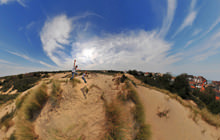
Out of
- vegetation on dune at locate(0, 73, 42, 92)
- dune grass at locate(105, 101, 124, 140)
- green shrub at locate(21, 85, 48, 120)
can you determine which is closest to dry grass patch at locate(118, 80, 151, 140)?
dune grass at locate(105, 101, 124, 140)

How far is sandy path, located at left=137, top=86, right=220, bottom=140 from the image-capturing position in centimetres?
270

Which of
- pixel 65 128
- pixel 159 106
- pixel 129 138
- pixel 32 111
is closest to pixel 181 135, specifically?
pixel 159 106

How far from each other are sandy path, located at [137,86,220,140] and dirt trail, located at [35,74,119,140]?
2.05 m

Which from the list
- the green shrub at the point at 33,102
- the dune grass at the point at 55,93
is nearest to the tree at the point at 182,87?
the dune grass at the point at 55,93

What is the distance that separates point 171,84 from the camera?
57.3 feet

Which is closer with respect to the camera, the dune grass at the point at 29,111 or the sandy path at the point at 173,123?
the dune grass at the point at 29,111

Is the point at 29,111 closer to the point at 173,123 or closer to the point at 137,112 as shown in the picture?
the point at 137,112

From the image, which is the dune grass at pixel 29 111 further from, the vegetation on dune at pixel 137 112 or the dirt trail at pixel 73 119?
the vegetation on dune at pixel 137 112

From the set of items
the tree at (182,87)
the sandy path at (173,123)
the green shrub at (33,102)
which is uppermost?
the green shrub at (33,102)

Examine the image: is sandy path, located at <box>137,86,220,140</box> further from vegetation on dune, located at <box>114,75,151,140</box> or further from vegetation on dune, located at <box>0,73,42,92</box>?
vegetation on dune, located at <box>0,73,42,92</box>

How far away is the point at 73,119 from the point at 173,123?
13.4ft

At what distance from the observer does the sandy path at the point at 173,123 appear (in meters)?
2.70

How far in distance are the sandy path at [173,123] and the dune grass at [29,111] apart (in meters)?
4.43

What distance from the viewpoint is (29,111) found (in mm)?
2744
